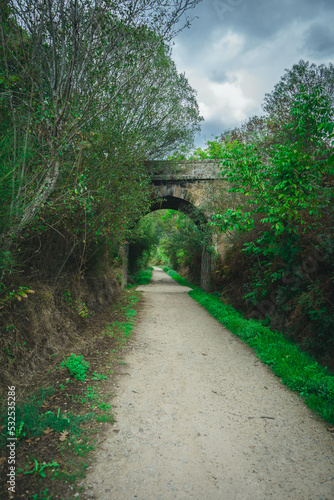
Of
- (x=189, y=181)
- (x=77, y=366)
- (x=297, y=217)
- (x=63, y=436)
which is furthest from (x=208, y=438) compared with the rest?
(x=189, y=181)

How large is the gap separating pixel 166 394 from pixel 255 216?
5572 millimetres

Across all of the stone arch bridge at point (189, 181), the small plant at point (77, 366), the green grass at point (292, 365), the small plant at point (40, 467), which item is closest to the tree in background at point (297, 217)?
the green grass at point (292, 365)

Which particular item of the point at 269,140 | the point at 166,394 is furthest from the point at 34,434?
the point at 269,140

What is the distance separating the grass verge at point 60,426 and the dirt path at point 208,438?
16 centimetres

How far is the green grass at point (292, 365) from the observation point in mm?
3271

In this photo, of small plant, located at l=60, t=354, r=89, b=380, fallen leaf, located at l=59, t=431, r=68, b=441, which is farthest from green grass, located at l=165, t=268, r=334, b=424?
small plant, located at l=60, t=354, r=89, b=380

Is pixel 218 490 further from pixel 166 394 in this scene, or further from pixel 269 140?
pixel 269 140

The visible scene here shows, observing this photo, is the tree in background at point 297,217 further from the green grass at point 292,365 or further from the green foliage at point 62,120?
the green foliage at point 62,120

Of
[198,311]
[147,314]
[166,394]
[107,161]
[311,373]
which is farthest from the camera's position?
[198,311]

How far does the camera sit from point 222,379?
4000mm

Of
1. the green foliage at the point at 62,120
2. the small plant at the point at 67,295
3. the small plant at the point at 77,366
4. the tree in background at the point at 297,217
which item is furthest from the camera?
the small plant at the point at 67,295

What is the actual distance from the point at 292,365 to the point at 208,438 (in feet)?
7.16

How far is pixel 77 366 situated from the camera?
3.81 m

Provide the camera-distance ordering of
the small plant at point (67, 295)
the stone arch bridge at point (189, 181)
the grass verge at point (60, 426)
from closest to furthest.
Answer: the grass verge at point (60, 426), the small plant at point (67, 295), the stone arch bridge at point (189, 181)
